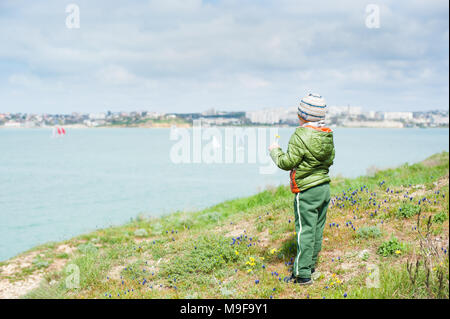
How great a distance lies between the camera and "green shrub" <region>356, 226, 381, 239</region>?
6.56m

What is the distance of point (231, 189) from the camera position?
1180 inches

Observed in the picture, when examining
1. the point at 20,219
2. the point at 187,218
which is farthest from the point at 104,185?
the point at 187,218

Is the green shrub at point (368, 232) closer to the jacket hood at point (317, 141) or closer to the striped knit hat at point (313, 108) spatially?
the jacket hood at point (317, 141)

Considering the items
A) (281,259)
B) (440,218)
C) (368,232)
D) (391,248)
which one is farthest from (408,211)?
(281,259)

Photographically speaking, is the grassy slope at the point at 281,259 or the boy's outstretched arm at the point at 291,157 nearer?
the boy's outstretched arm at the point at 291,157

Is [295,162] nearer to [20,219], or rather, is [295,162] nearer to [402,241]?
[402,241]

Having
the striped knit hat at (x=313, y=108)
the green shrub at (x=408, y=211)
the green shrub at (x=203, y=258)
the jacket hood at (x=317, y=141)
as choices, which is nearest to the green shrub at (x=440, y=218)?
the green shrub at (x=408, y=211)

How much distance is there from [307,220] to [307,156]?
918 mm

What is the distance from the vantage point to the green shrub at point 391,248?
5895mm

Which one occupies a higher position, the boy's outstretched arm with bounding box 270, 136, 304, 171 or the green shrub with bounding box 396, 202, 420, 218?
the boy's outstretched arm with bounding box 270, 136, 304, 171

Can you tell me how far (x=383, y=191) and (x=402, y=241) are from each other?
308 centimetres

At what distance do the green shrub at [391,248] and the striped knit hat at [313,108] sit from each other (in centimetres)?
261

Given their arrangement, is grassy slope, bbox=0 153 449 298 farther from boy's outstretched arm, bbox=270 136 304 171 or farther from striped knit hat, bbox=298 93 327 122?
striped knit hat, bbox=298 93 327 122

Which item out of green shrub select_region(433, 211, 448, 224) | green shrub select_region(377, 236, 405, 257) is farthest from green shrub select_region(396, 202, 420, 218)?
green shrub select_region(377, 236, 405, 257)
